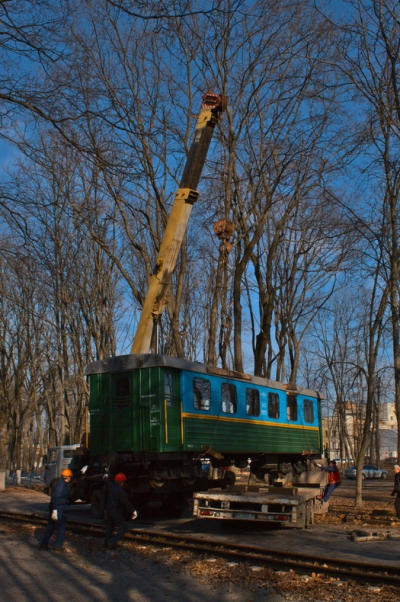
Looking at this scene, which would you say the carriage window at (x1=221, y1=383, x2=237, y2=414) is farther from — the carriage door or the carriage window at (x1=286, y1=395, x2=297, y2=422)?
the carriage window at (x1=286, y1=395, x2=297, y2=422)

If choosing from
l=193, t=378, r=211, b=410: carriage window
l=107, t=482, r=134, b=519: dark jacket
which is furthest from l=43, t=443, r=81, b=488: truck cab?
l=107, t=482, r=134, b=519: dark jacket

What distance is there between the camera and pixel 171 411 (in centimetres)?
1373

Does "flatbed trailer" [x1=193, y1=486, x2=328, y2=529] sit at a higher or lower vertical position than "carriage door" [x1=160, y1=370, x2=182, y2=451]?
lower

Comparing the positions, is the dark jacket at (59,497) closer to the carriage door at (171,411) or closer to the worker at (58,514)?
the worker at (58,514)

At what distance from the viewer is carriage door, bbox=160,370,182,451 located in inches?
531

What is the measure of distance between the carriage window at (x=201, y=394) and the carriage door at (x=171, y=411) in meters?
0.57

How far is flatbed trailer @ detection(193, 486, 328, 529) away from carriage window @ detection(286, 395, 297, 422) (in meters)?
6.38

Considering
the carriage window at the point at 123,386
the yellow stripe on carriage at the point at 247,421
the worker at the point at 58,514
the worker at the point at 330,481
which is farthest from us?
the worker at the point at 330,481

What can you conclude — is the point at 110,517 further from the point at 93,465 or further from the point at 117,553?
the point at 93,465

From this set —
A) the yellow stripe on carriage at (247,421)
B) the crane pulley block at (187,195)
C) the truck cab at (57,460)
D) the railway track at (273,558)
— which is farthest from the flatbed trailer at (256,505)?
the truck cab at (57,460)

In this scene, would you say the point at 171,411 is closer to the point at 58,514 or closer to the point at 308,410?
the point at 58,514

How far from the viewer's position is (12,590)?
26.1ft

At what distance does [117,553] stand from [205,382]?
5.13m

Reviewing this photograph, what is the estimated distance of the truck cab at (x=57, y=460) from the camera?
901 inches
